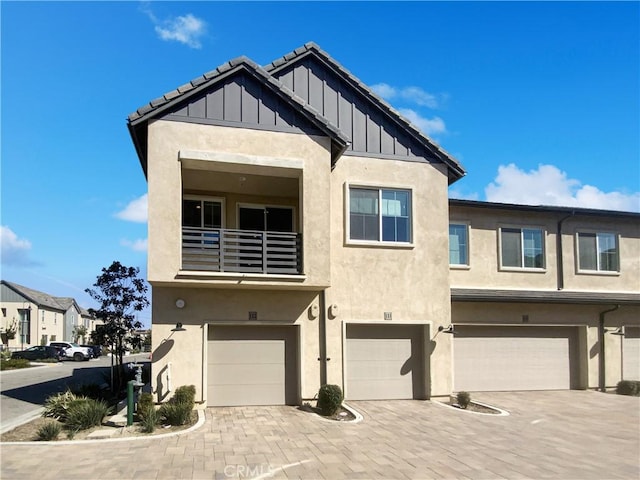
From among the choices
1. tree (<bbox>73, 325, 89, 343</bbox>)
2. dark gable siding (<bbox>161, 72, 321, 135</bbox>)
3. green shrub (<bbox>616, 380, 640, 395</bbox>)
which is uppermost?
dark gable siding (<bbox>161, 72, 321, 135</bbox>)

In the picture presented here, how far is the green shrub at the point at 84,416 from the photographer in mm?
11133

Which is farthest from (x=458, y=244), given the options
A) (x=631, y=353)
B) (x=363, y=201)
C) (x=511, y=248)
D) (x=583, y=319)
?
(x=631, y=353)

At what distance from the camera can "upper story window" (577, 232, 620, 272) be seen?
19141 millimetres

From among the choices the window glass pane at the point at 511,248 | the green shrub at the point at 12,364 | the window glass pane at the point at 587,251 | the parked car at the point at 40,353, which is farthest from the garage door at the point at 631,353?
the parked car at the point at 40,353

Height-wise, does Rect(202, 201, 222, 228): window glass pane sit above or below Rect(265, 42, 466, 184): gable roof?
below

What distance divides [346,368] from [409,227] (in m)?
4.43

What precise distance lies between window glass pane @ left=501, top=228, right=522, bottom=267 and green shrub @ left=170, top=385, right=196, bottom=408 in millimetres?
11267

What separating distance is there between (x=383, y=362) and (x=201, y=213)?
6.76 meters

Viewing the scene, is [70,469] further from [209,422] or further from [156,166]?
[156,166]

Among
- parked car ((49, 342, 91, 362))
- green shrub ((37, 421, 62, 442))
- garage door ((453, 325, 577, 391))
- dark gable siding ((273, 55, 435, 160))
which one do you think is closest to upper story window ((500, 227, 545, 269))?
garage door ((453, 325, 577, 391))

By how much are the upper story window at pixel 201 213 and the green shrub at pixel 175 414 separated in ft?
18.1

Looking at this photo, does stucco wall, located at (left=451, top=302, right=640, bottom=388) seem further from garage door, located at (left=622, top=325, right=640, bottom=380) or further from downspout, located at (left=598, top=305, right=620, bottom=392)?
garage door, located at (left=622, top=325, right=640, bottom=380)

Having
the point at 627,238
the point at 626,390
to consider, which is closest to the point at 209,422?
the point at 626,390

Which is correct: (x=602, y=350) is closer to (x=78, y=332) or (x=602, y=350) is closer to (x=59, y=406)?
(x=59, y=406)
